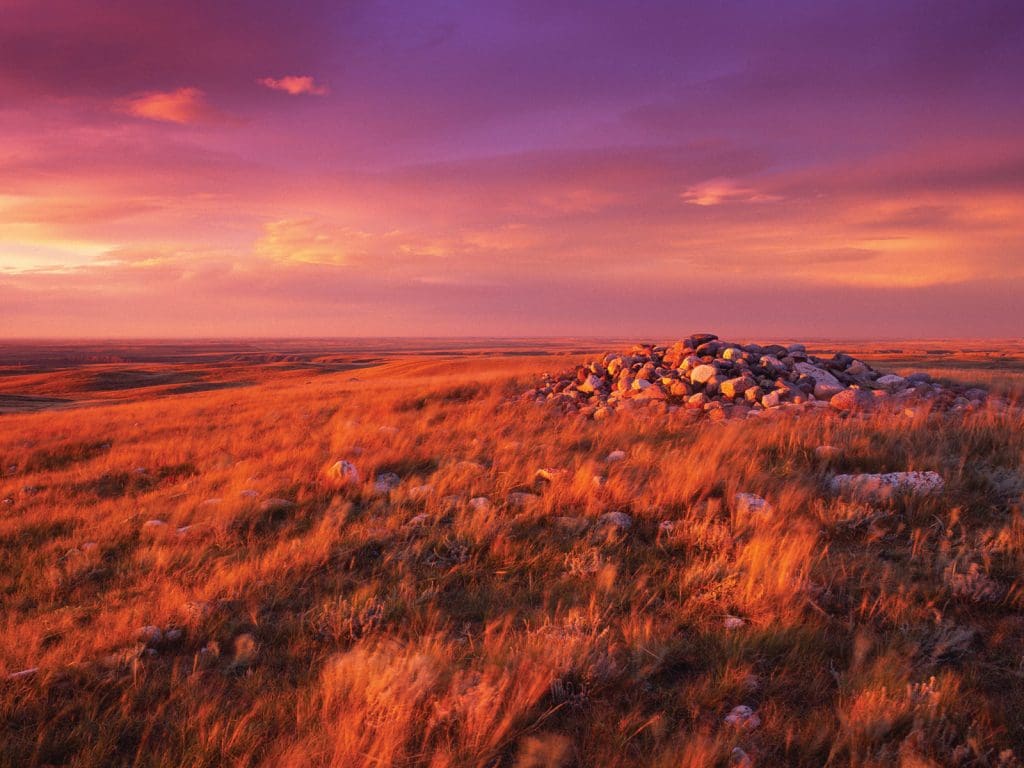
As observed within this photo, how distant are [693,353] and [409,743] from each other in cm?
1146

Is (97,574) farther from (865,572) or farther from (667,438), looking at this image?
(667,438)

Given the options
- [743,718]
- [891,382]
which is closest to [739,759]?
[743,718]

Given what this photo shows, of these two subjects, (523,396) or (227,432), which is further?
(523,396)

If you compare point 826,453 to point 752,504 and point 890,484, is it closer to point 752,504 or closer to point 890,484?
point 890,484

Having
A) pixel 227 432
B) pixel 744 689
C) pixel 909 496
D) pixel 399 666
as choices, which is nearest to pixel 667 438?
pixel 909 496

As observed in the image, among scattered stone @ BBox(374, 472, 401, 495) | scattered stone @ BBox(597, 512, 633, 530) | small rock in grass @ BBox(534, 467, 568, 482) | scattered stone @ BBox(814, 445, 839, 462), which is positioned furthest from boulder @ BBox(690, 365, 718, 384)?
scattered stone @ BBox(374, 472, 401, 495)

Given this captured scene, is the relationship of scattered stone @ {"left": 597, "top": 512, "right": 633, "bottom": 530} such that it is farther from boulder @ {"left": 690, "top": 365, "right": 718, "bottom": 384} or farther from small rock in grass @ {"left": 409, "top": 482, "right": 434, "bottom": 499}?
boulder @ {"left": 690, "top": 365, "right": 718, "bottom": 384}

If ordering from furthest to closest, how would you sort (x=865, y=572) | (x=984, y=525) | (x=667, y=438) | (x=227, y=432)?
(x=227, y=432) → (x=667, y=438) → (x=984, y=525) → (x=865, y=572)

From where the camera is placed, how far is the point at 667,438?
8125 mm

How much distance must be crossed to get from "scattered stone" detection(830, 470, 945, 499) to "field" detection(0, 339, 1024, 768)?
0.15 metres

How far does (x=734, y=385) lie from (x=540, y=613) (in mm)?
8166

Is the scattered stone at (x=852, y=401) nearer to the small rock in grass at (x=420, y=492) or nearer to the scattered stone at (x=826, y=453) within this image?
the scattered stone at (x=826, y=453)

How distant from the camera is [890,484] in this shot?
5.13 metres

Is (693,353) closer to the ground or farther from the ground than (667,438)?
farther from the ground
